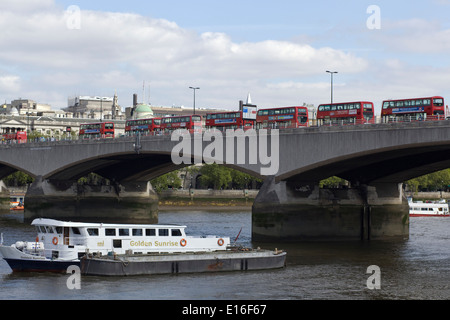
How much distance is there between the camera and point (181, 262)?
155 feet

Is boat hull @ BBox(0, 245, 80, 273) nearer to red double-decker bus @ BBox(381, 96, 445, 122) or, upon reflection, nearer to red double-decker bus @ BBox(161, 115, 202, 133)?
red double-decker bus @ BBox(381, 96, 445, 122)

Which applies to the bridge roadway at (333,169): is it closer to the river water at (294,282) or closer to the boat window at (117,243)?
the river water at (294,282)

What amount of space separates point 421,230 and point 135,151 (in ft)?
103

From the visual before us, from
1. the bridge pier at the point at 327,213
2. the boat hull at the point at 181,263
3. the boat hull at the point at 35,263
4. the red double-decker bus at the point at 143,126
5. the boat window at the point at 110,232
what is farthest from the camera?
the red double-decker bus at the point at 143,126

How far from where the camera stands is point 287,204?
65375 millimetres

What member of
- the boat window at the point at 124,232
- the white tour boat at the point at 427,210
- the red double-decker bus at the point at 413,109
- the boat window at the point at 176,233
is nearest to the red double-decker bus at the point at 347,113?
the red double-decker bus at the point at 413,109

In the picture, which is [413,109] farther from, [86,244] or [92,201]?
[92,201]

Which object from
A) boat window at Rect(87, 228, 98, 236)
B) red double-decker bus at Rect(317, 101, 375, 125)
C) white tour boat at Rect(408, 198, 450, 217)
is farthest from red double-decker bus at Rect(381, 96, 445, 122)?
white tour boat at Rect(408, 198, 450, 217)

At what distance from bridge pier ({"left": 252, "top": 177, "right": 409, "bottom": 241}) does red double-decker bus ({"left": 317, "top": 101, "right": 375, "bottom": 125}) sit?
19.9 feet

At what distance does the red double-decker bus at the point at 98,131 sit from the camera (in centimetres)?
10188

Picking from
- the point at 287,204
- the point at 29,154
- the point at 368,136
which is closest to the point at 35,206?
the point at 29,154

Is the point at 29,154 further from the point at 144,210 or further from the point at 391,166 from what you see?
the point at 391,166

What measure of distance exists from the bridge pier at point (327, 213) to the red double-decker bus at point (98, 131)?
38631 millimetres

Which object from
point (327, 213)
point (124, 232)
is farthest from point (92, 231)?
point (327, 213)
